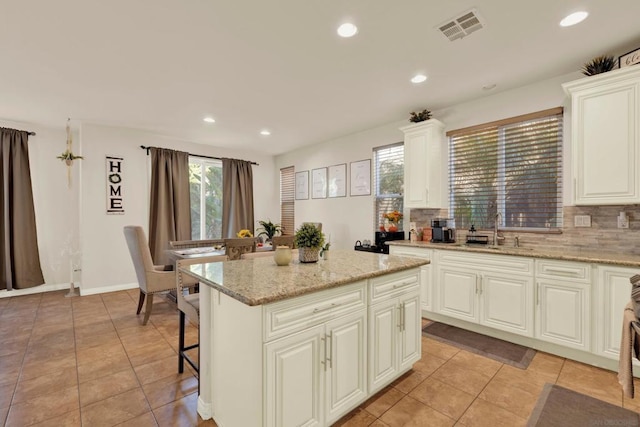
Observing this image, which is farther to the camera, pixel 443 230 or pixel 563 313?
pixel 443 230

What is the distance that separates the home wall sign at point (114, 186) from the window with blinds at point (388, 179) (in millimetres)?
4234

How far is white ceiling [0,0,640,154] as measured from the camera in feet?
6.62

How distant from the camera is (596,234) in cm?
279

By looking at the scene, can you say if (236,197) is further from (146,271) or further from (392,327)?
(392,327)

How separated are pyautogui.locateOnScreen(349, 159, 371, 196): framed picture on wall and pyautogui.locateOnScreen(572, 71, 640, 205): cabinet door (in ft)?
8.70

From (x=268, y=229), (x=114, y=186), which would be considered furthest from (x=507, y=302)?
(x=114, y=186)

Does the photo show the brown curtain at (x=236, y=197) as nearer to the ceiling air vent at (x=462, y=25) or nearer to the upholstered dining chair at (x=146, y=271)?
the upholstered dining chair at (x=146, y=271)

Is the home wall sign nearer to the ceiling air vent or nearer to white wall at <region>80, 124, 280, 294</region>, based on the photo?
white wall at <region>80, 124, 280, 294</region>

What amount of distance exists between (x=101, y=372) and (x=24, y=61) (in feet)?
9.28

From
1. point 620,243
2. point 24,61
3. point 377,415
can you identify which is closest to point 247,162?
point 24,61

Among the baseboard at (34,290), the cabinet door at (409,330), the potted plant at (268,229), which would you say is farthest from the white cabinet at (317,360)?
the baseboard at (34,290)

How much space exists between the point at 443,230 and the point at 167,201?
456cm

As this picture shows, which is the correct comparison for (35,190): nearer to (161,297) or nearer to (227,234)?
(161,297)

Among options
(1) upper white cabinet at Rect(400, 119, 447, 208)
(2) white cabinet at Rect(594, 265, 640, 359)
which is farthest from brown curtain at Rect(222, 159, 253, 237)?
(2) white cabinet at Rect(594, 265, 640, 359)
